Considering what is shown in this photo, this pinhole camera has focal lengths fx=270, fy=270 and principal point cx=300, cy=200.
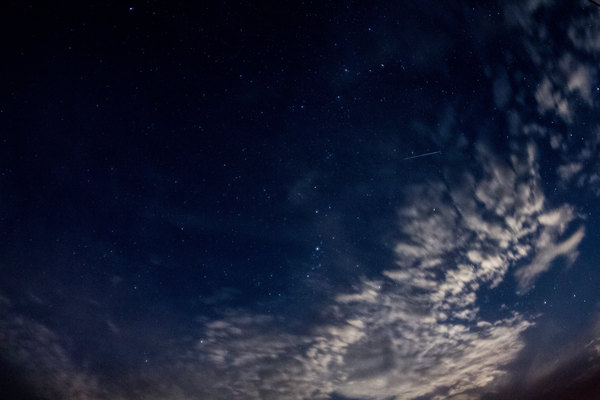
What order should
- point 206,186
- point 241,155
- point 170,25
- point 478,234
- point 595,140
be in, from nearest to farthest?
point 170,25 → point 241,155 → point 206,186 → point 595,140 → point 478,234

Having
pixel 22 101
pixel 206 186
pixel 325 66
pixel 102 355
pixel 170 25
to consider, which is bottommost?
pixel 102 355

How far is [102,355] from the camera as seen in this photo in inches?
318

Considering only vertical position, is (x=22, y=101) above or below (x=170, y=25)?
above

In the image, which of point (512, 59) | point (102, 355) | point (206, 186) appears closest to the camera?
point (512, 59)

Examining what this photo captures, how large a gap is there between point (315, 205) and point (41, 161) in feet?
16.5

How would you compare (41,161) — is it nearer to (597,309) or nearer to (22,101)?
(22,101)

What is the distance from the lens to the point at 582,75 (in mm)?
4465

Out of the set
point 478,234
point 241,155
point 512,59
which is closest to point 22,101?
point 241,155

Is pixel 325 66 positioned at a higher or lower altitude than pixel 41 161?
lower

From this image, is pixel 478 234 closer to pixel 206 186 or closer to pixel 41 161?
pixel 206 186

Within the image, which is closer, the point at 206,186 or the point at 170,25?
the point at 170,25

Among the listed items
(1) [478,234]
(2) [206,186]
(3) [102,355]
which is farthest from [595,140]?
(3) [102,355]

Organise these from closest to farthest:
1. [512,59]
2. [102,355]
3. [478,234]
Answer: [512,59] < [478,234] < [102,355]

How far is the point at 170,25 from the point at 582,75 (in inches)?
250
